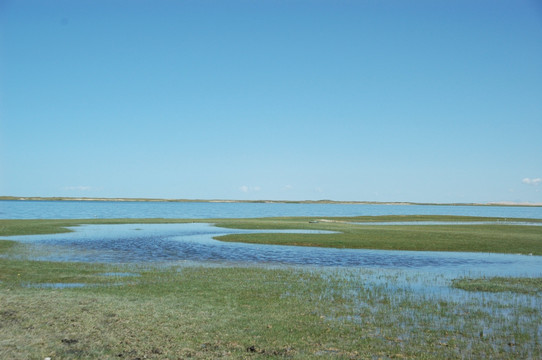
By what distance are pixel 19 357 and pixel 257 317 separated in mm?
8819

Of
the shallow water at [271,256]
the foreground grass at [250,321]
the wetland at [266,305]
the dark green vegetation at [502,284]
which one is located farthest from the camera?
the shallow water at [271,256]

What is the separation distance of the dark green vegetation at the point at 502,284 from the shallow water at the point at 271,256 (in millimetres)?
2779

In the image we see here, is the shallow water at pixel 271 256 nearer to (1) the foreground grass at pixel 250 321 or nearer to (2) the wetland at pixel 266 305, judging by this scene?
(2) the wetland at pixel 266 305

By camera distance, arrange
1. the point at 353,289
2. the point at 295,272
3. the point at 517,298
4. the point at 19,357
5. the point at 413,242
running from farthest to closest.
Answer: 1. the point at 413,242
2. the point at 295,272
3. the point at 353,289
4. the point at 517,298
5. the point at 19,357

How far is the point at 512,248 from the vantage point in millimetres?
44812

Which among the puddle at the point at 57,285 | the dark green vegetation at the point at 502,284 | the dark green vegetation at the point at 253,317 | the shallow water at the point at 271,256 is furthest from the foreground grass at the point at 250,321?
the shallow water at the point at 271,256

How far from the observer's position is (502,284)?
85.4 feet

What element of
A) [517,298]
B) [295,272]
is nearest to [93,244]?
[295,272]

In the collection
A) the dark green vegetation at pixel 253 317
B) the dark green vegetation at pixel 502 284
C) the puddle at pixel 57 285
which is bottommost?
the puddle at pixel 57 285

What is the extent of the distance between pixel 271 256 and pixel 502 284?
19642 mm

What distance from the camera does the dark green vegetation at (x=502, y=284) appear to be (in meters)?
24.5

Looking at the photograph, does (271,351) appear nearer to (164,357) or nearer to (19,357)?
(164,357)

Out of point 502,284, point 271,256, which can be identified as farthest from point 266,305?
point 271,256

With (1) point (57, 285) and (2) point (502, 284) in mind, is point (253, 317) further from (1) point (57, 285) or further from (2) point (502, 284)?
(2) point (502, 284)
